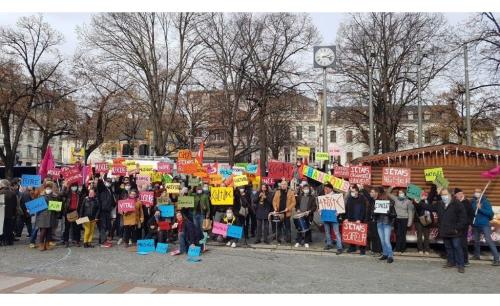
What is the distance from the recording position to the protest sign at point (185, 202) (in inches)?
520

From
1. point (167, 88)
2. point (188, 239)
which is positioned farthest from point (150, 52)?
point (188, 239)

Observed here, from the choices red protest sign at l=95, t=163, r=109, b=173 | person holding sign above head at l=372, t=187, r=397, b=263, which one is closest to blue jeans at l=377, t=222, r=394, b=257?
person holding sign above head at l=372, t=187, r=397, b=263

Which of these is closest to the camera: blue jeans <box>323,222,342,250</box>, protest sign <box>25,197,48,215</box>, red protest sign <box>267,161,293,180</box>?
blue jeans <box>323,222,342,250</box>

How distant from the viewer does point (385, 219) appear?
37.2 feet

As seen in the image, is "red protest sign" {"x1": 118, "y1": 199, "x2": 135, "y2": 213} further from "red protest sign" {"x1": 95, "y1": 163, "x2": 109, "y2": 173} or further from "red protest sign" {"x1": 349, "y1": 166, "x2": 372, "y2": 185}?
"red protest sign" {"x1": 349, "y1": 166, "x2": 372, "y2": 185}

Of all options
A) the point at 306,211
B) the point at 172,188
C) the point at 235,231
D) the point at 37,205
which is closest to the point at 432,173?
the point at 306,211

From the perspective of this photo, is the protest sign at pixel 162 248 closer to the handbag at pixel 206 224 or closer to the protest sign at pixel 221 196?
the handbag at pixel 206 224

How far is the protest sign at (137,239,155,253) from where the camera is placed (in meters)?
12.1

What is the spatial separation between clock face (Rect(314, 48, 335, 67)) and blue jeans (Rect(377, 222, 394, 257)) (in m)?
7.00

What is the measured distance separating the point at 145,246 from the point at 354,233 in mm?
5445

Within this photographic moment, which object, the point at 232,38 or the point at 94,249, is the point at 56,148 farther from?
the point at 94,249

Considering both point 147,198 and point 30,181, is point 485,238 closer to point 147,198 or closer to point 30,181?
point 147,198

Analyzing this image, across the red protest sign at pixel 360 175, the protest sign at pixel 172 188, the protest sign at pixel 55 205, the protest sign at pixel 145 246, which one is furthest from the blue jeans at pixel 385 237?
the protest sign at pixel 55 205

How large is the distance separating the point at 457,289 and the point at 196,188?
7.96 meters
